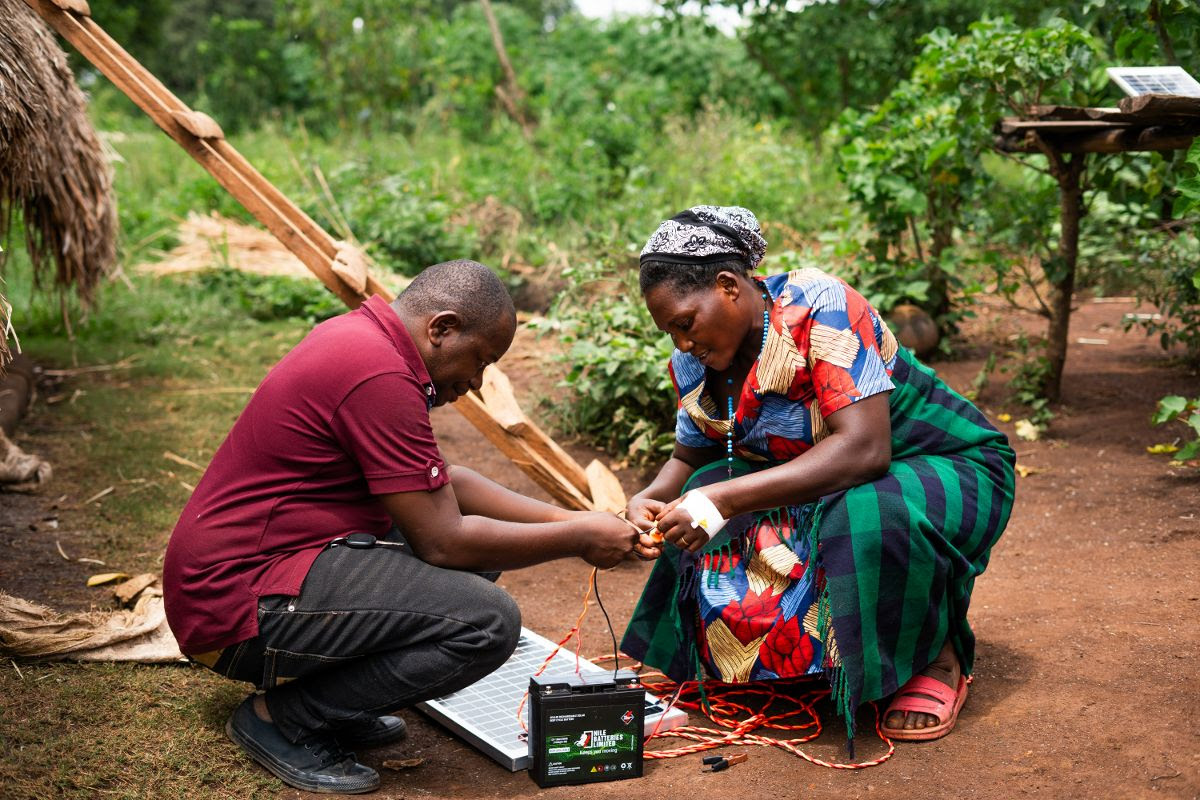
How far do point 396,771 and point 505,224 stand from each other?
5826 mm

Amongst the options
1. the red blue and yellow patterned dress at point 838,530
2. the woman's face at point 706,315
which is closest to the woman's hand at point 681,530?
the red blue and yellow patterned dress at point 838,530

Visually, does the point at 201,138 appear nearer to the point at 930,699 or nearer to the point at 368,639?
the point at 368,639

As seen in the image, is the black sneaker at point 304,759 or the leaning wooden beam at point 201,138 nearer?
the black sneaker at point 304,759

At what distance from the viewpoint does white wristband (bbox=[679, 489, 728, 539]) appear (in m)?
2.71

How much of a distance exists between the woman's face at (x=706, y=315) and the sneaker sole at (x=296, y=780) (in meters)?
1.26

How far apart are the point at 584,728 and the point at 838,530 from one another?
751mm

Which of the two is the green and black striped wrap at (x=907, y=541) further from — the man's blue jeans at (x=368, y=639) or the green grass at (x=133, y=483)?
the green grass at (x=133, y=483)

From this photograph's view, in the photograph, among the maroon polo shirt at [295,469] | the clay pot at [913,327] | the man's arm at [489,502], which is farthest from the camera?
the clay pot at [913,327]

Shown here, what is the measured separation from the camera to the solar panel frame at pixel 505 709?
276 cm

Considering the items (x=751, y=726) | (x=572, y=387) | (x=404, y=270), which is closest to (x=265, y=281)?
(x=404, y=270)

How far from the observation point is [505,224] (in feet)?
26.7

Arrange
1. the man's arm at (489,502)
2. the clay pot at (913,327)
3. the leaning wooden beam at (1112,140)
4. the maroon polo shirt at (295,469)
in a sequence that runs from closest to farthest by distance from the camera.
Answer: the maroon polo shirt at (295,469), the man's arm at (489,502), the leaning wooden beam at (1112,140), the clay pot at (913,327)

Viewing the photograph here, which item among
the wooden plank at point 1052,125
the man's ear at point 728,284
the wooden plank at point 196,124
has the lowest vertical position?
the man's ear at point 728,284

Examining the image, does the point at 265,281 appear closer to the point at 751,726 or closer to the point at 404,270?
the point at 404,270
